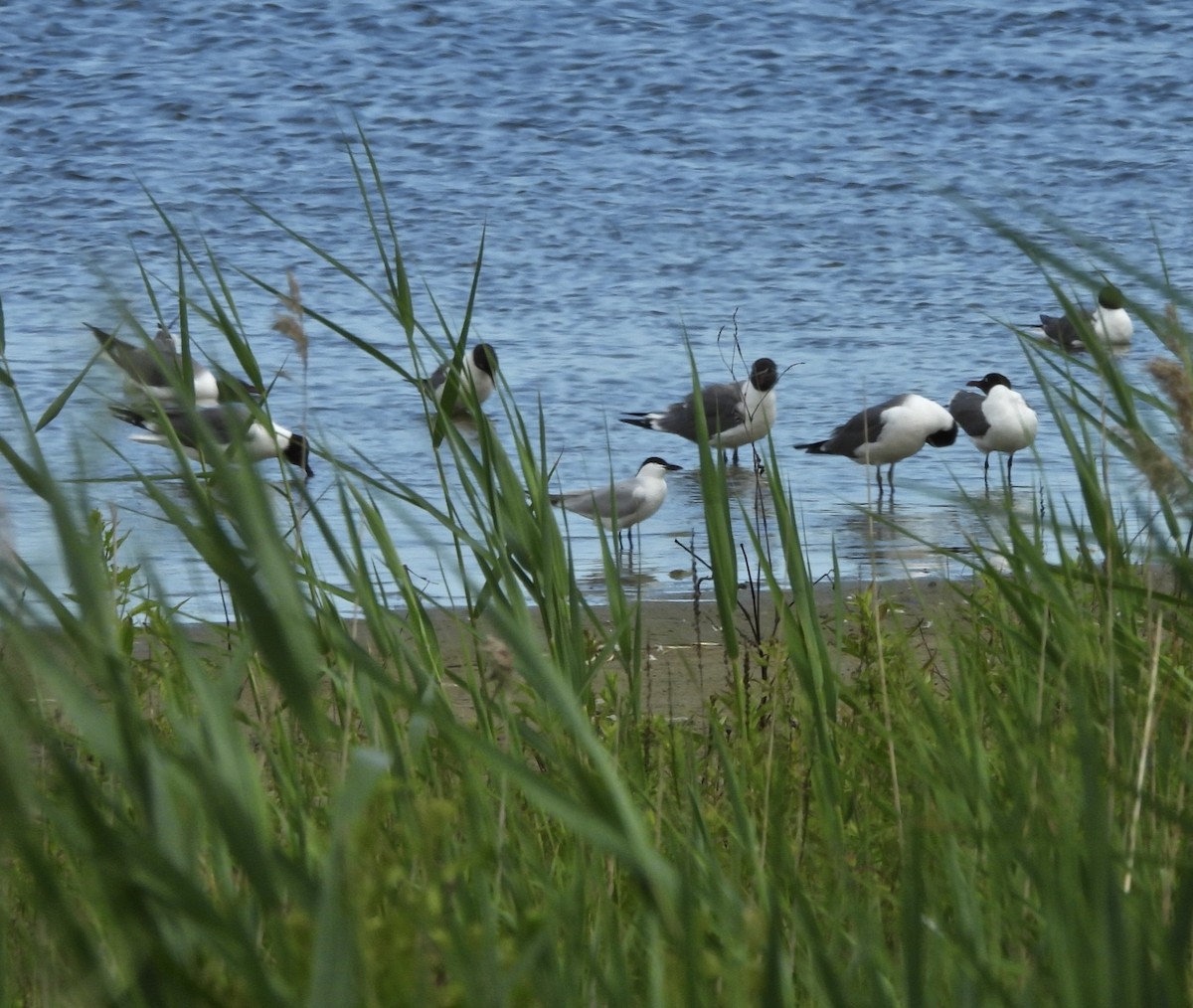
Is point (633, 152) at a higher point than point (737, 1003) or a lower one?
lower

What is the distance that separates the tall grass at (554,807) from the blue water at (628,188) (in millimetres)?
3495

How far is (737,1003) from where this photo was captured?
50.9 inches

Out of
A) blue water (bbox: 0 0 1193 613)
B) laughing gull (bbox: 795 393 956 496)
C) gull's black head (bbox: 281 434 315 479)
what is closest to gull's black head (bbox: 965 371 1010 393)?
blue water (bbox: 0 0 1193 613)

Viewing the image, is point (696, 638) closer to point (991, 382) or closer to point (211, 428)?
point (211, 428)

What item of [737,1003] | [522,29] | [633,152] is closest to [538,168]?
[633,152]

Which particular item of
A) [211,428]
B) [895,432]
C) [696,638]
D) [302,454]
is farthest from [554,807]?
[895,432]

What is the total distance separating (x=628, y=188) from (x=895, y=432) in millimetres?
7420

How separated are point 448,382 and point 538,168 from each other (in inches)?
557

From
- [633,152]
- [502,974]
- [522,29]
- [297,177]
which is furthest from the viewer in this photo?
[522,29]

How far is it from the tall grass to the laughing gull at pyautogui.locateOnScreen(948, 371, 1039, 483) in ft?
17.9

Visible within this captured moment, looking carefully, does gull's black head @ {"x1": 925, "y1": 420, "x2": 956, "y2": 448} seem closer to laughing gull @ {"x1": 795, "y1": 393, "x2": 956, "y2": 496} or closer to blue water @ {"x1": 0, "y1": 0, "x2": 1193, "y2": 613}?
laughing gull @ {"x1": 795, "y1": 393, "x2": 956, "y2": 496}

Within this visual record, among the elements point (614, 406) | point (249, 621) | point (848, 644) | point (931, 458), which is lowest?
point (931, 458)

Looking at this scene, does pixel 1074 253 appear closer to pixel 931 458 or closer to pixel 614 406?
pixel 931 458

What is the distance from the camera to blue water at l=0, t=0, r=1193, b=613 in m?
10.2
